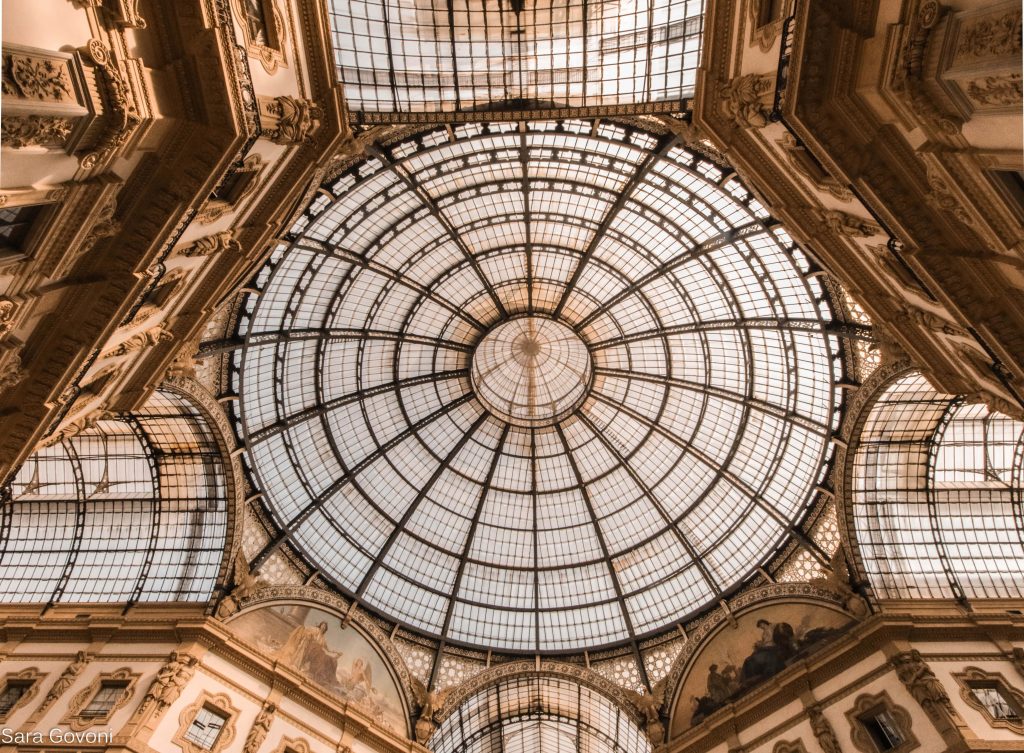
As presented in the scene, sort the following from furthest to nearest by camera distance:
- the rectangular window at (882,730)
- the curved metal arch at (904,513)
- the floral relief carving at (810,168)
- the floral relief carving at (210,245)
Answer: the curved metal arch at (904,513)
the rectangular window at (882,730)
the floral relief carving at (210,245)
the floral relief carving at (810,168)

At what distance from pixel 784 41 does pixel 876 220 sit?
14.0 feet

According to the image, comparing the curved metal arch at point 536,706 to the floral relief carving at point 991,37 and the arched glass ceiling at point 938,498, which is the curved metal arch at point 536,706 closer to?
the arched glass ceiling at point 938,498

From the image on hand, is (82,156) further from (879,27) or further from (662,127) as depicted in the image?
(662,127)

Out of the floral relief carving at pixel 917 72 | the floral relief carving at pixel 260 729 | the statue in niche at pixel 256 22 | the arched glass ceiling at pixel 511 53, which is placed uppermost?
the arched glass ceiling at pixel 511 53

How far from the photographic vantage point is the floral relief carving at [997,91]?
8.84 meters

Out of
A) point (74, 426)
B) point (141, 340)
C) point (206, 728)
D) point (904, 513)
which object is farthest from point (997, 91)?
point (206, 728)

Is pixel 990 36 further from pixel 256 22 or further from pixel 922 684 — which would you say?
pixel 922 684

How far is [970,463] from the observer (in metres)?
26.9

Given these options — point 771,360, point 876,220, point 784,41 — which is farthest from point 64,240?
point 771,360

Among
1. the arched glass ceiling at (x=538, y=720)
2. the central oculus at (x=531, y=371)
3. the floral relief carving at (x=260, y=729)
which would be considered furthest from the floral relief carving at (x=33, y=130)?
the arched glass ceiling at (x=538, y=720)

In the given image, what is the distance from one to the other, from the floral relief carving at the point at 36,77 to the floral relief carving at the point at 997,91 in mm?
13169

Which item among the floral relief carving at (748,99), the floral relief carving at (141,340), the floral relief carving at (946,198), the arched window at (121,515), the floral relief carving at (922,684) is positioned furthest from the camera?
the arched window at (121,515)

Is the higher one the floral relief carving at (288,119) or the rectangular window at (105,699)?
the floral relief carving at (288,119)

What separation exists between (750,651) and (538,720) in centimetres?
1165
